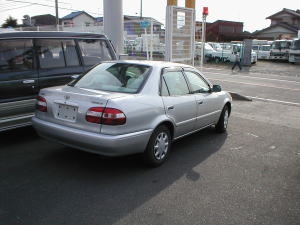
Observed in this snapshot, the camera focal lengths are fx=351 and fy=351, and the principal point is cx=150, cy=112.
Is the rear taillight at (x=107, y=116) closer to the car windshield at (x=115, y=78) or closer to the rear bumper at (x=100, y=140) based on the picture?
the rear bumper at (x=100, y=140)

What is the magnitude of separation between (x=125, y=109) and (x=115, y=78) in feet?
2.95

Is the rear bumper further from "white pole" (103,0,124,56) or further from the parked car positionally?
"white pole" (103,0,124,56)

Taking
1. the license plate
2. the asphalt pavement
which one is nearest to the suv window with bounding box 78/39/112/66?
the asphalt pavement

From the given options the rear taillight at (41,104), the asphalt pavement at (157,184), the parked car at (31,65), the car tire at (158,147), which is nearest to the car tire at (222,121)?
the asphalt pavement at (157,184)

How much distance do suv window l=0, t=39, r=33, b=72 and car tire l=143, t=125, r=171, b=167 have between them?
2.44 metres

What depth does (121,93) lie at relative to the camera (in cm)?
461

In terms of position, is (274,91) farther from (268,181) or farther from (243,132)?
(268,181)

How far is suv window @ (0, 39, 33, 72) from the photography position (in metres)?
5.31

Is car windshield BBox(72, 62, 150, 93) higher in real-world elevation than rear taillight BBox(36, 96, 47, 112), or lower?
higher

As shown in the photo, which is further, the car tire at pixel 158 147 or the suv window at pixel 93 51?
the suv window at pixel 93 51

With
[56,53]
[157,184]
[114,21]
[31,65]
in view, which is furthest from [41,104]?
[114,21]

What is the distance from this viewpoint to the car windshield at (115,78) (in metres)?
4.80

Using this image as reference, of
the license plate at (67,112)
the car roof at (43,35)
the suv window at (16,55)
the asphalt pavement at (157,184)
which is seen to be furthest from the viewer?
the car roof at (43,35)

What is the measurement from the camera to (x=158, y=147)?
4.89 meters
